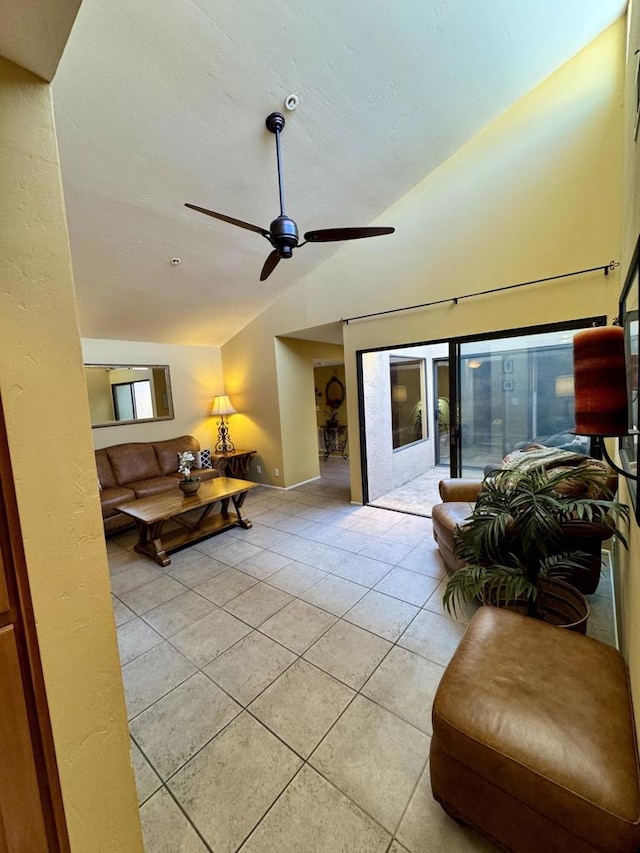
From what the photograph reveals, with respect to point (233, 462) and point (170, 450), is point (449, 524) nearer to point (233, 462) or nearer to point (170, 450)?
point (233, 462)

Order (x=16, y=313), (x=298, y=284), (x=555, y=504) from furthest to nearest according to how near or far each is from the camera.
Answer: (x=298, y=284), (x=555, y=504), (x=16, y=313)

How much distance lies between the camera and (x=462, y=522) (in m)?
2.55

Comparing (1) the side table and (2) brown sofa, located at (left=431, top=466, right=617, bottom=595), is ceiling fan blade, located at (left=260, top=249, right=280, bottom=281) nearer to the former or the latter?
(2) brown sofa, located at (left=431, top=466, right=617, bottom=595)

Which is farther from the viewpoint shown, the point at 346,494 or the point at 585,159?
the point at 346,494

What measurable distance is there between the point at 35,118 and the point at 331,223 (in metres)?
3.19

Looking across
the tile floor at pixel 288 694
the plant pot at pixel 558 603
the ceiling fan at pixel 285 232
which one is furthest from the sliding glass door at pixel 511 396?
the ceiling fan at pixel 285 232

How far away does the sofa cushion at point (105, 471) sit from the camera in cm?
428

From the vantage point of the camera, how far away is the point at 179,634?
7.31 ft

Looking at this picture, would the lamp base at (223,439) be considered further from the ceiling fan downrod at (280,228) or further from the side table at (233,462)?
the ceiling fan downrod at (280,228)

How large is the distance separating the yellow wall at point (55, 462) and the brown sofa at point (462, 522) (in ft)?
6.93

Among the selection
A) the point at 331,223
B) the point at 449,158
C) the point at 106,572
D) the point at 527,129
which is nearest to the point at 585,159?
the point at 527,129

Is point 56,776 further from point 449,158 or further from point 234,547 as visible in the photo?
point 449,158

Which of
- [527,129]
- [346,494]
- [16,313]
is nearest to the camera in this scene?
[16,313]

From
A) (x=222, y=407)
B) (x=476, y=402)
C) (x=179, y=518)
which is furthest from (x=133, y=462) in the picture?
(x=476, y=402)
